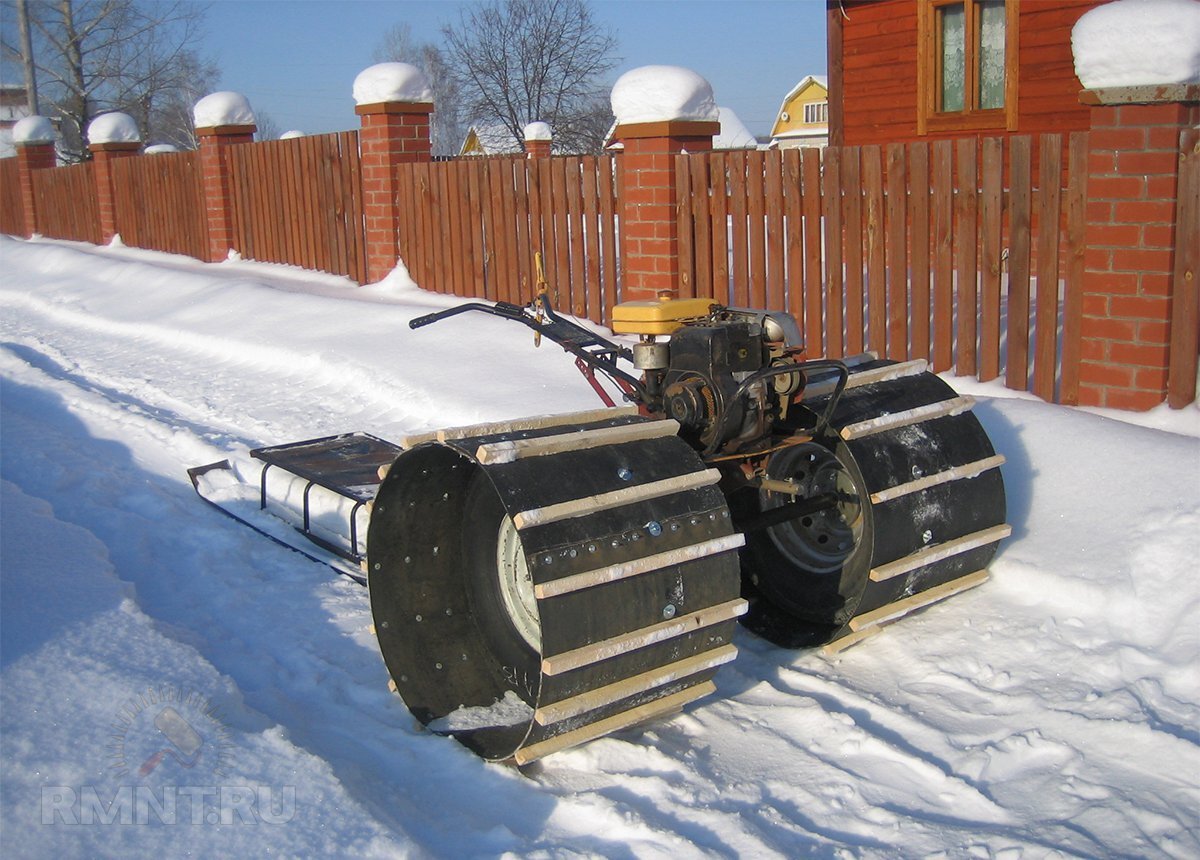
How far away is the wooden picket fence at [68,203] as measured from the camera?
19.0 m

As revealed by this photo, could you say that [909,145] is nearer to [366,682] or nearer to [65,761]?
[366,682]

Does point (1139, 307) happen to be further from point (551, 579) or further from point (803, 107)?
point (803, 107)

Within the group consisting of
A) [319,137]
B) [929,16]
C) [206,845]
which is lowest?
[206,845]

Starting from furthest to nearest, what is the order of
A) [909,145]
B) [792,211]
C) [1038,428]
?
[792,211] → [909,145] → [1038,428]

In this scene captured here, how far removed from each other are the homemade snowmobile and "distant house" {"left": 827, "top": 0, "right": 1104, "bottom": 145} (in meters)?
7.73

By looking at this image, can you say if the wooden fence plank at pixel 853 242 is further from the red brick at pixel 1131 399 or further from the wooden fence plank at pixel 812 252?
the red brick at pixel 1131 399

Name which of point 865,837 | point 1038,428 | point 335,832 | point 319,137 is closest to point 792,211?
point 1038,428

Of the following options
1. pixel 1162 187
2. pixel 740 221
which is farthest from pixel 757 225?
pixel 1162 187

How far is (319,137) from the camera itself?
39.6 ft

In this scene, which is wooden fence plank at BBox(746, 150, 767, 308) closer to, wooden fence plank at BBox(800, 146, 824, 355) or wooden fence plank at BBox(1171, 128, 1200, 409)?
wooden fence plank at BBox(800, 146, 824, 355)

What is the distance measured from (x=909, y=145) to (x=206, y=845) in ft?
17.8

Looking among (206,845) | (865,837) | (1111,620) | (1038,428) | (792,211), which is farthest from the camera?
(792,211)

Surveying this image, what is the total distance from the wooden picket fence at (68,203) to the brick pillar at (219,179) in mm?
5203

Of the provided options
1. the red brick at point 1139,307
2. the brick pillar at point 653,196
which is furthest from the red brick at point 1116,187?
the brick pillar at point 653,196
